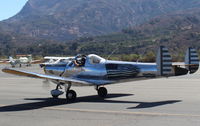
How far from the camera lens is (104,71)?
1458 cm

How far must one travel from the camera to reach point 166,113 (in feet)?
35.9

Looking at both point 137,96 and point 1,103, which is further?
point 137,96

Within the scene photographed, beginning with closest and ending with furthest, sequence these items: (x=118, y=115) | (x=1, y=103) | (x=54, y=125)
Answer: (x=54, y=125) < (x=118, y=115) < (x=1, y=103)

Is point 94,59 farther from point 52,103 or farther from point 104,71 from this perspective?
point 52,103

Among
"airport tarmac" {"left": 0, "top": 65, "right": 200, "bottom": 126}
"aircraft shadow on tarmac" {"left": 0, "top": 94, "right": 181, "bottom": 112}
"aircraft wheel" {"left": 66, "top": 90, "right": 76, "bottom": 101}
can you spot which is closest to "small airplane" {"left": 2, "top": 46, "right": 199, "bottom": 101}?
"aircraft wheel" {"left": 66, "top": 90, "right": 76, "bottom": 101}

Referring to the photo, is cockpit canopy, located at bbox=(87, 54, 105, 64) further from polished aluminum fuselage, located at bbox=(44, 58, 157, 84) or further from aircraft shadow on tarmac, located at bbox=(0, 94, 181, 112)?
aircraft shadow on tarmac, located at bbox=(0, 94, 181, 112)

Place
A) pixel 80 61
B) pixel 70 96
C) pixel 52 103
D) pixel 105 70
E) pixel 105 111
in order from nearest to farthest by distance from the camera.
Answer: pixel 105 111 < pixel 52 103 < pixel 70 96 < pixel 105 70 < pixel 80 61

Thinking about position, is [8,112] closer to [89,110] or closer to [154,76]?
[89,110]

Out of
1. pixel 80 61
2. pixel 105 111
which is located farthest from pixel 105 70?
pixel 105 111

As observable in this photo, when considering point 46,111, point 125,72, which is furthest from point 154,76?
point 46,111

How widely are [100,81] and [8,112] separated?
413cm

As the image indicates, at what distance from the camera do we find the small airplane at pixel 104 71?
12.9m

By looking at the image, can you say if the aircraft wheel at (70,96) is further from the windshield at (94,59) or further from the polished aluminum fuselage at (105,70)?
the windshield at (94,59)

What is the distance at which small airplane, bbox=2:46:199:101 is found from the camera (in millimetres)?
12852
